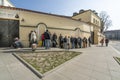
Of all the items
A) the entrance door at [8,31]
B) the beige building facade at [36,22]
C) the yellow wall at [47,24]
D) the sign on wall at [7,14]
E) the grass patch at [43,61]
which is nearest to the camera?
the grass patch at [43,61]

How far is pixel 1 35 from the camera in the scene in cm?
1423

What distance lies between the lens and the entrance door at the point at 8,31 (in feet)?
47.1

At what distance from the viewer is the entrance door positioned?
14.3 m

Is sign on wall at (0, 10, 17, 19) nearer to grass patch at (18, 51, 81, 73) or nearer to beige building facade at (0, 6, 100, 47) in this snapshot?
beige building facade at (0, 6, 100, 47)

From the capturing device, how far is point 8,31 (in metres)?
14.7

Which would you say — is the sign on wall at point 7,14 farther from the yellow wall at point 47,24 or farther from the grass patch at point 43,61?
the grass patch at point 43,61

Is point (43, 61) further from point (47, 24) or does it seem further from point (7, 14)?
point (47, 24)

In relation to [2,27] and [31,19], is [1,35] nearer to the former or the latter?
[2,27]

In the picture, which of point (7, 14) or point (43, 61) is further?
point (7, 14)

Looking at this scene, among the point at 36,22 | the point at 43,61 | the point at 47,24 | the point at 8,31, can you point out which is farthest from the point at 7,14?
the point at 43,61

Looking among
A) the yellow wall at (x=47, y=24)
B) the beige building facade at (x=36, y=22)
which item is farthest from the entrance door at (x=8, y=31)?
the yellow wall at (x=47, y=24)

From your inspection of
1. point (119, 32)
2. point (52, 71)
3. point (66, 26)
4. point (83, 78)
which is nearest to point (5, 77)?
point (52, 71)

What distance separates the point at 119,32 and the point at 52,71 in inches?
3391

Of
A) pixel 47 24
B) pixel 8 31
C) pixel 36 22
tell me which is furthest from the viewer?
pixel 47 24
